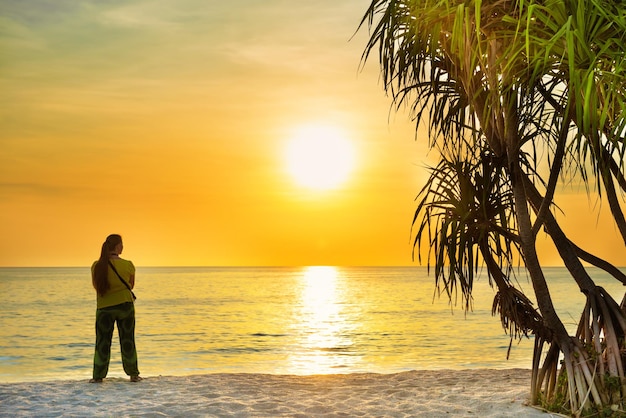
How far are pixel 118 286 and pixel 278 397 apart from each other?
6.72ft

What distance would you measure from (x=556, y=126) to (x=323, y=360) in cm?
1066

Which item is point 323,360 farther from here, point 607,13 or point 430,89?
point 607,13

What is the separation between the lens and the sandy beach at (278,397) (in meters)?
6.19

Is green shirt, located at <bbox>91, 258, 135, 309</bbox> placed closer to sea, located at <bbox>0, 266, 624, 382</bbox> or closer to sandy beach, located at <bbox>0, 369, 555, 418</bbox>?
sandy beach, located at <bbox>0, 369, 555, 418</bbox>

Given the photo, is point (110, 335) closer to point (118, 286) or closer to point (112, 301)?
point (112, 301)

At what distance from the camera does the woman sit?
739cm

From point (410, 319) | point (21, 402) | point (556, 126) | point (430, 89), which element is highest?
point (430, 89)

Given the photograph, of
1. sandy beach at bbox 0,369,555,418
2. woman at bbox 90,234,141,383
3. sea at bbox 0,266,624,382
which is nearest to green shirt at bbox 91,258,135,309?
woman at bbox 90,234,141,383

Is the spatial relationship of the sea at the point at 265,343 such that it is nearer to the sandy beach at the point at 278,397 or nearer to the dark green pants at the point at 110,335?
the sandy beach at the point at 278,397

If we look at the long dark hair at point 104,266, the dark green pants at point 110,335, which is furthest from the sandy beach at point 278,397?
the long dark hair at point 104,266

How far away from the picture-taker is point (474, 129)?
596cm

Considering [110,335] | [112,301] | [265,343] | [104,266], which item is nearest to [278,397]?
[110,335]

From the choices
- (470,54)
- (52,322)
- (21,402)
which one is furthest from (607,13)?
(52,322)

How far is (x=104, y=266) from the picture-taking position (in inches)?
290
